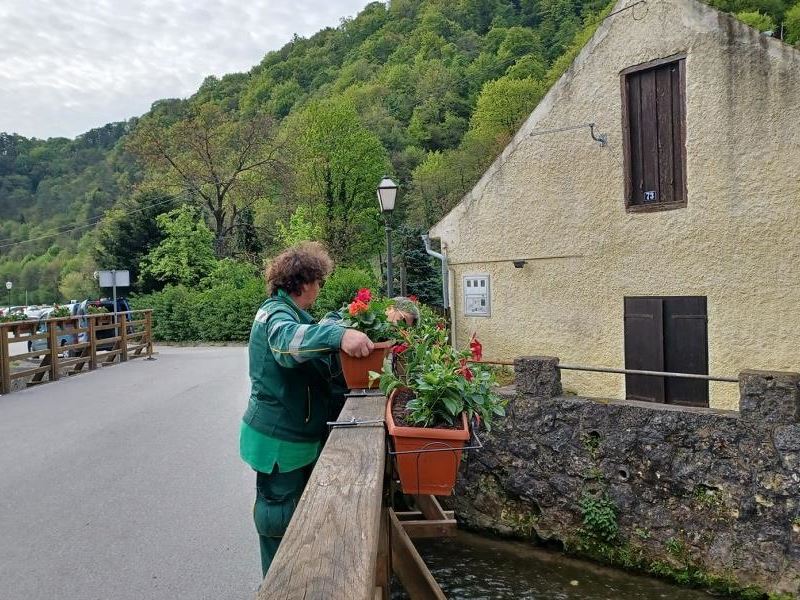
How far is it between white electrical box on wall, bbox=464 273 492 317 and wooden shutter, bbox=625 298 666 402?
99.6 inches

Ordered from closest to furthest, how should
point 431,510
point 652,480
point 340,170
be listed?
point 431,510, point 652,480, point 340,170

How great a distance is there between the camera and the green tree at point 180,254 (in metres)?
29.5

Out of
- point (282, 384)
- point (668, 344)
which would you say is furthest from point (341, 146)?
point (282, 384)

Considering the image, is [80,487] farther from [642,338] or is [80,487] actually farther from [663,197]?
[663,197]

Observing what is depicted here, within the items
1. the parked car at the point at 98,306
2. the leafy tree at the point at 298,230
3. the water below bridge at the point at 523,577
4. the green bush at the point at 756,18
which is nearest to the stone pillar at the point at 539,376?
the water below bridge at the point at 523,577

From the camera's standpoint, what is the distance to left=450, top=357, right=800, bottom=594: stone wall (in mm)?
6414

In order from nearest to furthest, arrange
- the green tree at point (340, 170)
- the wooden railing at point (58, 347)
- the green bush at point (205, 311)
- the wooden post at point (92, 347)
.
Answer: the wooden railing at point (58, 347), the wooden post at point (92, 347), the green bush at point (205, 311), the green tree at point (340, 170)

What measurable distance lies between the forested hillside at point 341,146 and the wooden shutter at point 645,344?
897 centimetres

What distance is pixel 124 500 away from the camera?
569 cm

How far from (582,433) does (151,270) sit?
26065mm

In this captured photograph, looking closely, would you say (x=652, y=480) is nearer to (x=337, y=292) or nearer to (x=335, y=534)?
(x=335, y=534)

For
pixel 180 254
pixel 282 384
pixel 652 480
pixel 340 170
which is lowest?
pixel 652 480

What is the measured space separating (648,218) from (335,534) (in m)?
9.21

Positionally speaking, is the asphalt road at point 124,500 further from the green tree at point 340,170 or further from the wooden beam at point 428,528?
the green tree at point 340,170
